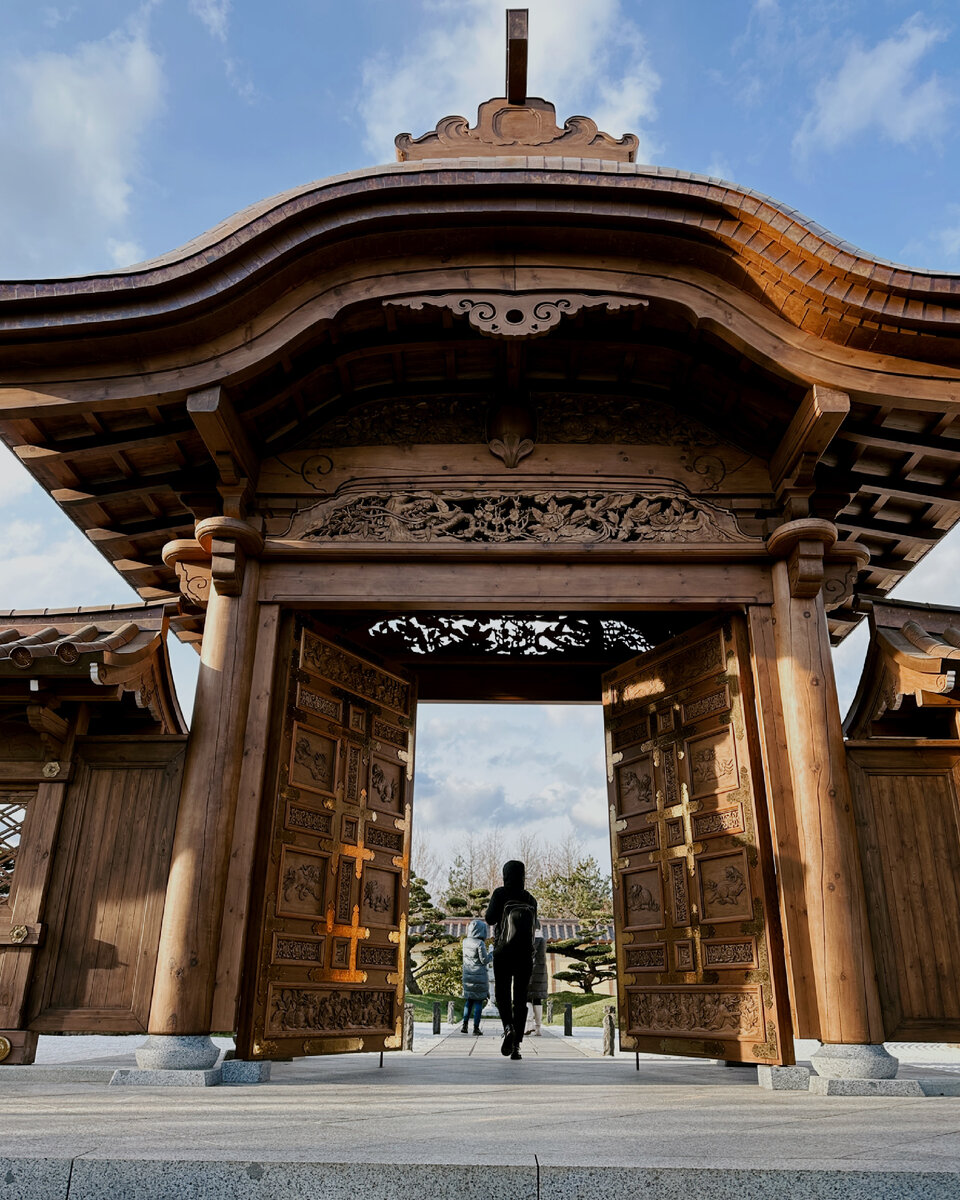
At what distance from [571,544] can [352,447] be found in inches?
73.8

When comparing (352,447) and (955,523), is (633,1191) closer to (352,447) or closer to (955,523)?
(352,447)

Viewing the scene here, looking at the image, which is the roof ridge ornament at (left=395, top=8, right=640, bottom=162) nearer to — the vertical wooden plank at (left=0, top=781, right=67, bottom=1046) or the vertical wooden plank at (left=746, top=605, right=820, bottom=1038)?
the vertical wooden plank at (left=746, top=605, right=820, bottom=1038)

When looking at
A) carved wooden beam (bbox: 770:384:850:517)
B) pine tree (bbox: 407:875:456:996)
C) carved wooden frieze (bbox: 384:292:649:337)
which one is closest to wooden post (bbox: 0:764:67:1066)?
carved wooden frieze (bbox: 384:292:649:337)

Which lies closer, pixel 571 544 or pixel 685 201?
pixel 685 201

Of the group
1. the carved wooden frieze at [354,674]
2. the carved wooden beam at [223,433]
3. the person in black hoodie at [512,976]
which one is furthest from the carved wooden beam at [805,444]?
the carved wooden beam at [223,433]

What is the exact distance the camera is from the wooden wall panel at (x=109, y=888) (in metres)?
5.48

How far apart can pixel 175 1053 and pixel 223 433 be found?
3.78 metres

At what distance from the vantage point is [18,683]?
18.3 ft

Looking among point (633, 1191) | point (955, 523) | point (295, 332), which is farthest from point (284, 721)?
point (955, 523)

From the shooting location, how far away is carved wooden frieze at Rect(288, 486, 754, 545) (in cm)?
643

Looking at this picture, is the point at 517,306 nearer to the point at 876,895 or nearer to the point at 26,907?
the point at 876,895

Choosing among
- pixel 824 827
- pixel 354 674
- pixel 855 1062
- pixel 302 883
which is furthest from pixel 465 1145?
pixel 354 674

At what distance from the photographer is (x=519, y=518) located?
21.4 ft

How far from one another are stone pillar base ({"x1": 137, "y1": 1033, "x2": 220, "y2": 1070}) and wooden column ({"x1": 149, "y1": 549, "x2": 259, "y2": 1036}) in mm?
49
